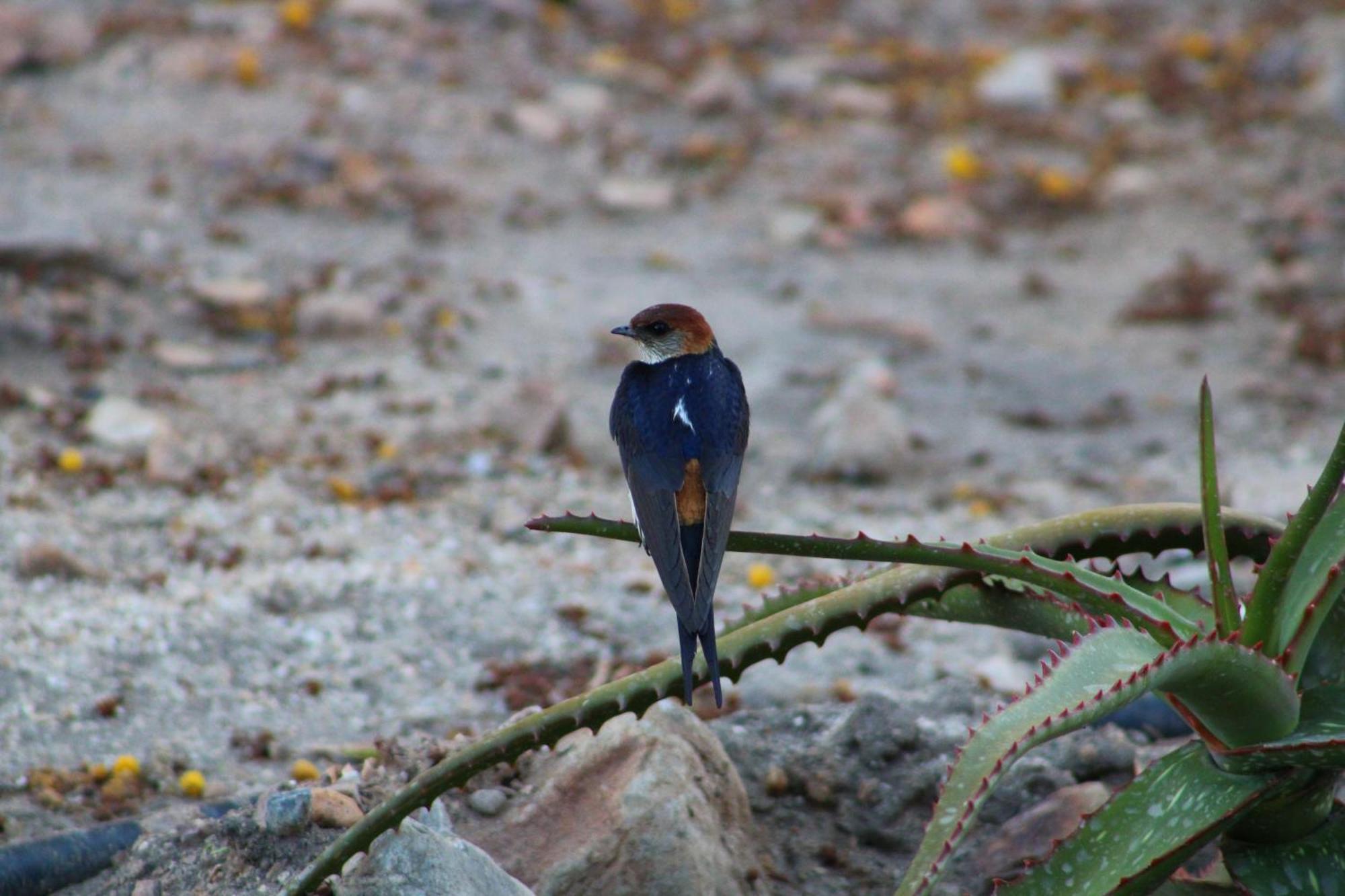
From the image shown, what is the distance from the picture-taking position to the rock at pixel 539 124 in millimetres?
7910

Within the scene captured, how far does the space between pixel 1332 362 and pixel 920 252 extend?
1901mm

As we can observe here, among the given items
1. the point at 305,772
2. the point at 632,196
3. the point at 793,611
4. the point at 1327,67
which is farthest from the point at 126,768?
the point at 1327,67

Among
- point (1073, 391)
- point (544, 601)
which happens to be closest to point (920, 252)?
point (1073, 391)

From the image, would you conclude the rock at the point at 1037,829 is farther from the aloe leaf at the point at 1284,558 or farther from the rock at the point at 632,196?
the rock at the point at 632,196

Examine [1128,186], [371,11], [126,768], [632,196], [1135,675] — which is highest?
[371,11]

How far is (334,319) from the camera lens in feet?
20.2

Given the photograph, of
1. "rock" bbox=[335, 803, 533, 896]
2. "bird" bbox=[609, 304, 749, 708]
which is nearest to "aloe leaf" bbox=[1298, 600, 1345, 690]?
"bird" bbox=[609, 304, 749, 708]

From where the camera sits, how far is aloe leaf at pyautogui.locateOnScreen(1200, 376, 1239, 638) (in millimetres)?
2359

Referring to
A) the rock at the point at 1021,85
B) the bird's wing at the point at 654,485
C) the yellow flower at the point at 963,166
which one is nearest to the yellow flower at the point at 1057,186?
the yellow flower at the point at 963,166

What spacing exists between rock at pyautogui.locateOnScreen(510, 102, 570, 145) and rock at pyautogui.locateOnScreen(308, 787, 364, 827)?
18.3 ft

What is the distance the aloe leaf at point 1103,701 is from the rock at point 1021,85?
6.82 metres

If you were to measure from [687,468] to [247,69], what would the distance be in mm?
5649

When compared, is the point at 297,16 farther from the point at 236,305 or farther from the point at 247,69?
the point at 236,305

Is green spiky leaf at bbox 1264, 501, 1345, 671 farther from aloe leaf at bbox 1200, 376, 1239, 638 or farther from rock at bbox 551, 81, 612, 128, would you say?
rock at bbox 551, 81, 612, 128
